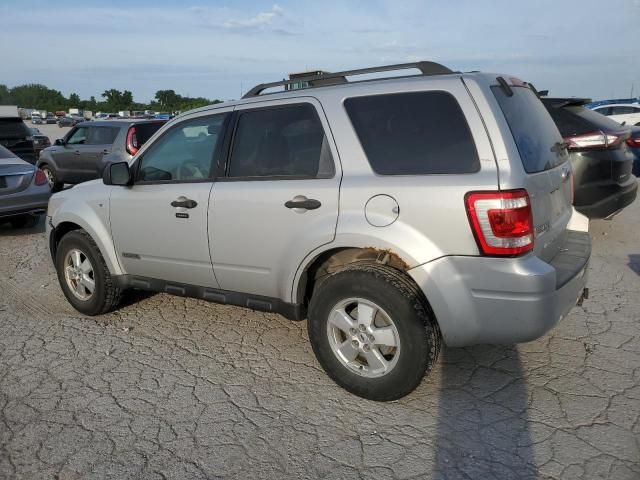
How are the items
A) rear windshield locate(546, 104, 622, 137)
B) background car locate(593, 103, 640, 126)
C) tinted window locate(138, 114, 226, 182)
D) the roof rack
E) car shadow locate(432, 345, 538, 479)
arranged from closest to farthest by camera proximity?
car shadow locate(432, 345, 538, 479), the roof rack, tinted window locate(138, 114, 226, 182), rear windshield locate(546, 104, 622, 137), background car locate(593, 103, 640, 126)

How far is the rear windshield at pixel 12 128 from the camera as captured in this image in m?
12.0

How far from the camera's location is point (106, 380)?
3625 millimetres

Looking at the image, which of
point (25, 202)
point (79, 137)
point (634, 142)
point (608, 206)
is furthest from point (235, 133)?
point (79, 137)

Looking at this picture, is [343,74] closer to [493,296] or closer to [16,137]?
[493,296]

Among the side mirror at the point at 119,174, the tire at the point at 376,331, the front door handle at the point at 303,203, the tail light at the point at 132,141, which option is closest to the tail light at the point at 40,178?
the tail light at the point at 132,141

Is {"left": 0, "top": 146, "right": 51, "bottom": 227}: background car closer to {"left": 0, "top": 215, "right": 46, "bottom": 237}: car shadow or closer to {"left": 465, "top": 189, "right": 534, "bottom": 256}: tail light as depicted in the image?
{"left": 0, "top": 215, "right": 46, "bottom": 237}: car shadow

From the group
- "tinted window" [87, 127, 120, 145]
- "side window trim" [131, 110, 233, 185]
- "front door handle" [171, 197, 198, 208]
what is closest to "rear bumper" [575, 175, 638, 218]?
"side window trim" [131, 110, 233, 185]

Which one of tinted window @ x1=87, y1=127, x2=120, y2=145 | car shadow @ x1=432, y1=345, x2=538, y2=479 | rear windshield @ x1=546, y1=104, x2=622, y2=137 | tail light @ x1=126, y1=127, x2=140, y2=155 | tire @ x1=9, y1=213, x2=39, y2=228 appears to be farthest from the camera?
tinted window @ x1=87, y1=127, x2=120, y2=145

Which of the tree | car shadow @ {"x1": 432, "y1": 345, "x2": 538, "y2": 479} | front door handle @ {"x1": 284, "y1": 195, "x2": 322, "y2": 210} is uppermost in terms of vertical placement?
the tree

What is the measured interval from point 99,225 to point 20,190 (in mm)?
4323

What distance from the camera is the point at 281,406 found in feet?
10.7

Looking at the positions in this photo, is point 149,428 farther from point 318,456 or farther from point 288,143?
point 288,143

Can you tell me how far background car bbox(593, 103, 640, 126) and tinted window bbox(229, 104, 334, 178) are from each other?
20331 millimetres

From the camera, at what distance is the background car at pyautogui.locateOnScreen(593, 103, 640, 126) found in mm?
20531
